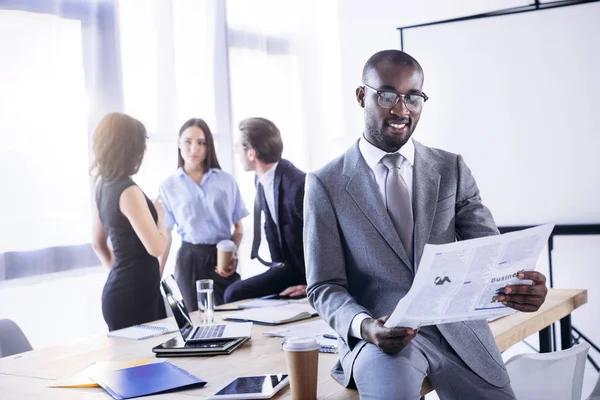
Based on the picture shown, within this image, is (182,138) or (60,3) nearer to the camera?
(60,3)

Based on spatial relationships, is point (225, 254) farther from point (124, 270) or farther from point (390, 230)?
point (390, 230)

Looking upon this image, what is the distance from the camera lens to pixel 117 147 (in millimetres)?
3334

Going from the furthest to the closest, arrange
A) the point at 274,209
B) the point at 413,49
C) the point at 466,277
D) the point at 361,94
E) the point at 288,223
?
the point at 413,49 → the point at 274,209 → the point at 288,223 → the point at 361,94 → the point at 466,277

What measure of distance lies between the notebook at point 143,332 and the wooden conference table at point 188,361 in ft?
0.10

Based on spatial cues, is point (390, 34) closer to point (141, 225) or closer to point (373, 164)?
point (141, 225)

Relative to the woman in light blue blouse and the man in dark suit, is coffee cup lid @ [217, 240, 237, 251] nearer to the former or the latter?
the man in dark suit

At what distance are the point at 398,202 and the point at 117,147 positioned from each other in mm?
1958

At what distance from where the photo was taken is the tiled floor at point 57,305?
369 cm

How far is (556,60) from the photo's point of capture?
444cm

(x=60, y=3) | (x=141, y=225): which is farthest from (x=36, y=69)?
(x=141, y=225)

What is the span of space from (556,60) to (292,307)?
2.76m

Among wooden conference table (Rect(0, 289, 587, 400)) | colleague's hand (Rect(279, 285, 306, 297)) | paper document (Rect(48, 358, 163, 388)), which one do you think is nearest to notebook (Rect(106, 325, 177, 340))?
wooden conference table (Rect(0, 289, 587, 400))

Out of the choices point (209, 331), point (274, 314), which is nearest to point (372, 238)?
point (209, 331)

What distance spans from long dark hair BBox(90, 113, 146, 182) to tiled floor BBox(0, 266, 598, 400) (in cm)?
84
